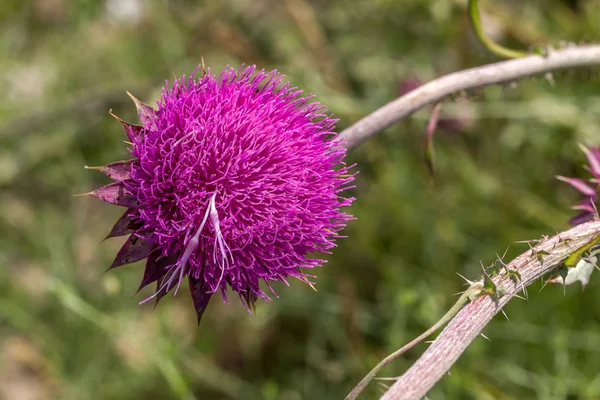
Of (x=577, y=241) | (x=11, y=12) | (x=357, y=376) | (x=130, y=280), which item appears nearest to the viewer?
(x=577, y=241)

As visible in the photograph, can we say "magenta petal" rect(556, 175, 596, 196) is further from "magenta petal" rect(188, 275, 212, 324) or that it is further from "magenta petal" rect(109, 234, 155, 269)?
"magenta petal" rect(109, 234, 155, 269)

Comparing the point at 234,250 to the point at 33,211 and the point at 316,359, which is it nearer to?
the point at 316,359

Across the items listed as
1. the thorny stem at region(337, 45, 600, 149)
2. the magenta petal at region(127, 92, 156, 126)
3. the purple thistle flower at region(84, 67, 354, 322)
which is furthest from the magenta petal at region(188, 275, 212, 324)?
the thorny stem at region(337, 45, 600, 149)

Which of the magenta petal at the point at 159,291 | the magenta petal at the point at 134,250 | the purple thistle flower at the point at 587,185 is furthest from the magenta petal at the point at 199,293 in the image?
the purple thistle flower at the point at 587,185

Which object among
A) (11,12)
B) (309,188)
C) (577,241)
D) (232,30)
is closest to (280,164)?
(309,188)

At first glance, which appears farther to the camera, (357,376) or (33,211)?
(33,211)

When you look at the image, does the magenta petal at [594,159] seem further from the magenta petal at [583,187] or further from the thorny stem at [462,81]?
the thorny stem at [462,81]
